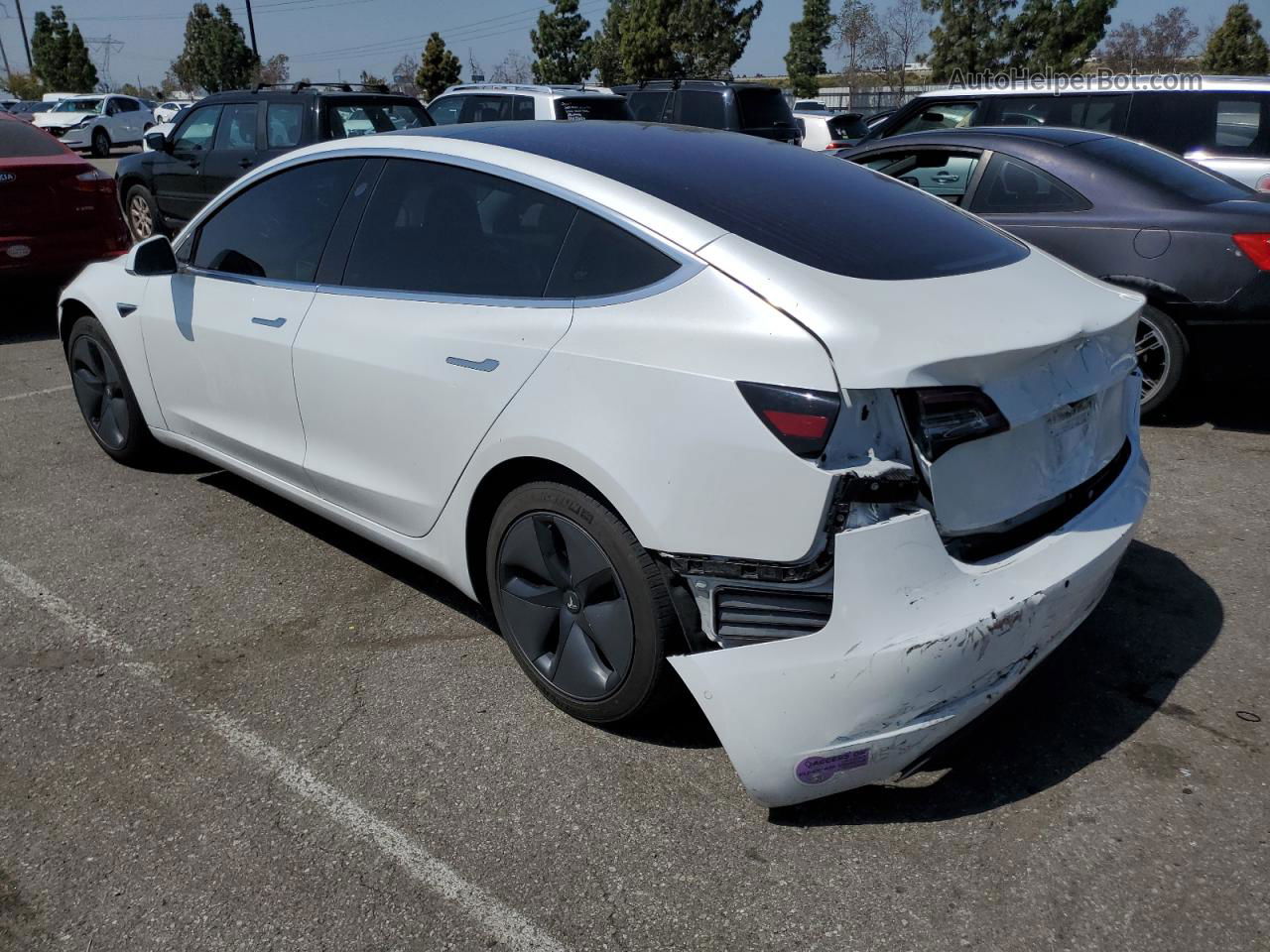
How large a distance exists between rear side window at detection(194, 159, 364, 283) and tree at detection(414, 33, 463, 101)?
44.3 meters

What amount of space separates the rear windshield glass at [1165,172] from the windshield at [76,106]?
1405 inches

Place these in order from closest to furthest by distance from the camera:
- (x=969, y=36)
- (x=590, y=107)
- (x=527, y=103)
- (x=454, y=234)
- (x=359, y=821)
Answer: (x=359, y=821), (x=454, y=234), (x=527, y=103), (x=590, y=107), (x=969, y=36)

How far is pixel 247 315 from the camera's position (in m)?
3.87

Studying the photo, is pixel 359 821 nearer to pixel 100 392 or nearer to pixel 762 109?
pixel 100 392

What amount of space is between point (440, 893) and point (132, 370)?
3.16 metres

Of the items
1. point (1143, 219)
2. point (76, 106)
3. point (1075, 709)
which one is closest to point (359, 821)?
point (1075, 709)

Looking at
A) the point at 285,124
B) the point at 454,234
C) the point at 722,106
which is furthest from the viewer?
the point at 722,106

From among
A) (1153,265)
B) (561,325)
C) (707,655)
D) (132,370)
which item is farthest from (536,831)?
(1153,265)

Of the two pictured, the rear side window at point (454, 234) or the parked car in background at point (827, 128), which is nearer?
the rear side window at point (454, 234)

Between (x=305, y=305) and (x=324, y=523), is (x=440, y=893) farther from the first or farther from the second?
(x=324, y=523)

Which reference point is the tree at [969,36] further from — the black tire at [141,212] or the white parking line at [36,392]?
the white parking line at [36,392]

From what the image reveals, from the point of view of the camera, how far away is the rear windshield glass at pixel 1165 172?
5.47 m

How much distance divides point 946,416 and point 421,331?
157 centimetres

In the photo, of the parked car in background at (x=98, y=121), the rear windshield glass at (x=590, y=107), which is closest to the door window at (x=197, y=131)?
the rear windshield glass at (x=590, y=107)
